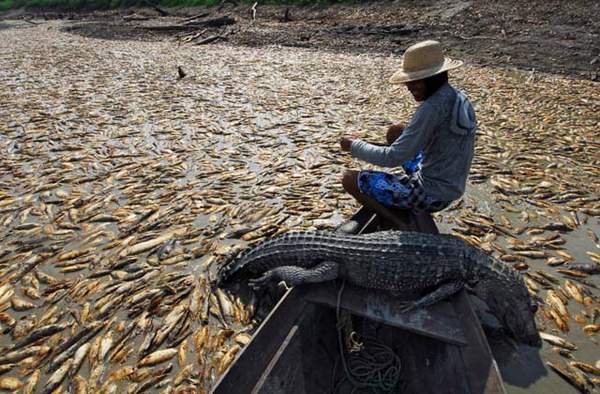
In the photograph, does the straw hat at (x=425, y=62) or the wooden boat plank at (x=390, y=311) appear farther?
the straw hat at (x=425, y=62)

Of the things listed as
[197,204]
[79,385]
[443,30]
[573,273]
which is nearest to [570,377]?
[573,273]

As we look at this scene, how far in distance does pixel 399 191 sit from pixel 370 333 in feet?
5.01

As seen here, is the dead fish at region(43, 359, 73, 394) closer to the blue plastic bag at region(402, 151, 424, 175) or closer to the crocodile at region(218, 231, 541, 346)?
the crocodile at region(218, 231, 541, 346)

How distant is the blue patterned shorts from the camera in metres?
4.21

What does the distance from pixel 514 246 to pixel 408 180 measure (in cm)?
169

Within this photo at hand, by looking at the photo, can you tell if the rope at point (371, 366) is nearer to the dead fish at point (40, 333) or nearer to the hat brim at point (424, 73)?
the hat brim at point (424, 73)

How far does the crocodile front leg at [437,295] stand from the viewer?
3.34 metres

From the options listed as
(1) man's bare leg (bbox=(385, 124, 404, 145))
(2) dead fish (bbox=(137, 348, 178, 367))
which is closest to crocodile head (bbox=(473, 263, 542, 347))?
(1) man's bare leg (bbox=(385, 124, 404, 145))

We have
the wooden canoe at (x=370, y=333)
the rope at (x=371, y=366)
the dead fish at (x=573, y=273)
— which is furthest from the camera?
the dead fish at (x=573, y=273)

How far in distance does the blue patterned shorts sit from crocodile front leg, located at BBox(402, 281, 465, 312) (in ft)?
3.37

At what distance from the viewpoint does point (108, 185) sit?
6367 mm

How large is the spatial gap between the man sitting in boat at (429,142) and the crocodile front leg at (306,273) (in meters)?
0.80

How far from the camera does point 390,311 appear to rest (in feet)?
11.0

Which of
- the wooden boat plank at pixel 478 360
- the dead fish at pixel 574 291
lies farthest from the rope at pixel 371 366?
the dead fish at pixel 574 291
